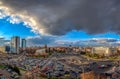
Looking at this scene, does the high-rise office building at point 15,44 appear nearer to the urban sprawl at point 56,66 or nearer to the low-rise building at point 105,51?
the urban sprawl at point 56,66

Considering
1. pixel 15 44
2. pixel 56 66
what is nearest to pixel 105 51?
pixel 15 44

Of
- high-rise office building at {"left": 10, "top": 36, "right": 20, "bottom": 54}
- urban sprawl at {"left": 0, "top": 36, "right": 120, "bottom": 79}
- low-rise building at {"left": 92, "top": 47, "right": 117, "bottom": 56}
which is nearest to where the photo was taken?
→ urban sprawl at {"left": 0, "top": 36, "right": 120, "bottom": 79}

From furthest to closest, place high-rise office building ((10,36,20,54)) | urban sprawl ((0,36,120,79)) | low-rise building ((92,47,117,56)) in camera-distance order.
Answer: high-rise office building ((10,36,20,54)) < low-rise building ((92,47,117,56)) < urban sprawl ((0,36,120,79))

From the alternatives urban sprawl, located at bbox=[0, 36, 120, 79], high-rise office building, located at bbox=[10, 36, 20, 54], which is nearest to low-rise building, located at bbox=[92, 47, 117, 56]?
urban sprawl, located at bbox=[0, 36, 120, 79]

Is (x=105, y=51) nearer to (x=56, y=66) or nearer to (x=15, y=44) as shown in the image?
(x=15, y=44)

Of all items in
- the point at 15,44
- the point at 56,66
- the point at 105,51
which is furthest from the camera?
the point at 105,51

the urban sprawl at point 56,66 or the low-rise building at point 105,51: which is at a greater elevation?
the low-rise building at point 105,51

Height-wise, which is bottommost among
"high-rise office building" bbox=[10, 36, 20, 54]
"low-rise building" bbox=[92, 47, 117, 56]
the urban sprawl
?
the urban sprawl

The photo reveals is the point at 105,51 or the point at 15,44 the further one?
the point at 105,51

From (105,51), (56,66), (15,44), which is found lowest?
(56,66)

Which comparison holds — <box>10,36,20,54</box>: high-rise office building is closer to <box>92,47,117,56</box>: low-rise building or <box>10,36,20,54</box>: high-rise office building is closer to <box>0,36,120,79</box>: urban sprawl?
<box>0,36,120,79</box>: urban sprawl

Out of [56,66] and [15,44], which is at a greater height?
[15,44]

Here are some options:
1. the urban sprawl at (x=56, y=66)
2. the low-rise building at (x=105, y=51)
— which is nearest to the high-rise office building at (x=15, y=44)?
the urban sprawl at (x=56, y=66)

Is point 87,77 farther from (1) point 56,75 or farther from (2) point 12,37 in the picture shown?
(2) point 12,37
